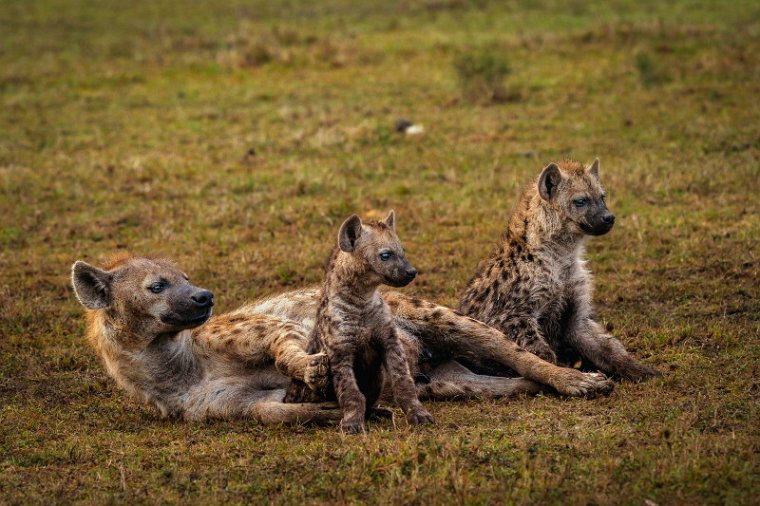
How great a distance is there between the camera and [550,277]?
6059mm

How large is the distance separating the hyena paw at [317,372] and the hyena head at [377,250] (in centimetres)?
45

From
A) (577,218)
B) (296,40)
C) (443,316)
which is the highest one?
(296,40)

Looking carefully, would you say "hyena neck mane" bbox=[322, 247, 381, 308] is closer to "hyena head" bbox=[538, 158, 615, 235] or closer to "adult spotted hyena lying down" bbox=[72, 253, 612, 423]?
"adult spotted hyena lying down" bbox=[72, 253, 612, 423]

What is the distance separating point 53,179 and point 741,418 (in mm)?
7503

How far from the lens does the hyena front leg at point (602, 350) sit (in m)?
5.64

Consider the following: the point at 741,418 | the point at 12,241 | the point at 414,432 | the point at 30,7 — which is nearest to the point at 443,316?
the point at 414,432

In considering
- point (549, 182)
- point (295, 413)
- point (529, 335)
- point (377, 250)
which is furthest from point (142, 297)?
point (549, 182)

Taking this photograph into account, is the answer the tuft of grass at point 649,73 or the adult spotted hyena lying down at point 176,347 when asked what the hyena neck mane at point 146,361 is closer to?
the adult spotted hyena lying down at point 176,347

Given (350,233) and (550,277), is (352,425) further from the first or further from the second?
(550,277)

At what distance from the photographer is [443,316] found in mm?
5887

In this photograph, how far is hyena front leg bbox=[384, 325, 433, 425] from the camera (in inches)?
199

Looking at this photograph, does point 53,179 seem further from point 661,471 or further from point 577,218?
point 661,471

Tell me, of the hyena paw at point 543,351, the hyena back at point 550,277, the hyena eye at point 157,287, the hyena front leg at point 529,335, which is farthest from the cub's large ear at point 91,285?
the hyena paw at point 543,351

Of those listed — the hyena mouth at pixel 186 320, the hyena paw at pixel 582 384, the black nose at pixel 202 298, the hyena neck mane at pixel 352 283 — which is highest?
the hyena neck mane at pixel 352 283
